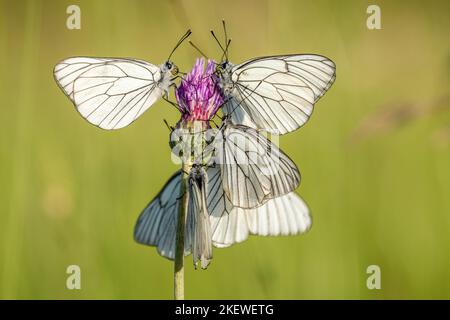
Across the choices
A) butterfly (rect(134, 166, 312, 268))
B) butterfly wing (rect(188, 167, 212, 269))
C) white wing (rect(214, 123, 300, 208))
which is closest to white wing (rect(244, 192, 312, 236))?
butterfly (rect(134, 166, 312, 268))

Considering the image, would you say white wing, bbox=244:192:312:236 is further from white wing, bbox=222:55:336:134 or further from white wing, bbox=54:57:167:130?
white wing, bbox=54:57:167:130

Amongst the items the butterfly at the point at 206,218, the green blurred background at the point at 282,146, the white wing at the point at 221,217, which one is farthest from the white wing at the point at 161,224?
the green blurred background at the point at 282,146

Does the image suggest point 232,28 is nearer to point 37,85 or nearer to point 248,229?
point 37,85

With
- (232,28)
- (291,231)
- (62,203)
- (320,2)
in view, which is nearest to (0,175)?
(62,203)

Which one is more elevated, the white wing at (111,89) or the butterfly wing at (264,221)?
the white wing at (111,89)

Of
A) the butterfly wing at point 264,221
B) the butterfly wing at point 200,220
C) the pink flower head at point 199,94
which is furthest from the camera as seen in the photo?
the butterfly wing at point 264,221

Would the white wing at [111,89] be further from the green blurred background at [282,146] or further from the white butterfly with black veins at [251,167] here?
the green blurred background at [282,146]
